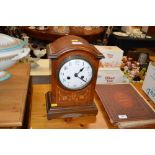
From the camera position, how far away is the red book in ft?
2.60

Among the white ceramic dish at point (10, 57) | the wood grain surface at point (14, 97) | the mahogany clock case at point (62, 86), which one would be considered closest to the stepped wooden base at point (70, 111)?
the mahogany clock case at point (62, 86)

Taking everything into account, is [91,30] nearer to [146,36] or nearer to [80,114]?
[146,36]

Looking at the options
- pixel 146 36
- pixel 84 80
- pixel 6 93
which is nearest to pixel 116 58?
pixel 84 80

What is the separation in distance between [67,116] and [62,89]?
114 millimetres

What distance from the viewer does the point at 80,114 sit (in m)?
0.82

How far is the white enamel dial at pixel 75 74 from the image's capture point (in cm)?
75

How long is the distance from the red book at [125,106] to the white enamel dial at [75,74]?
0.17 m

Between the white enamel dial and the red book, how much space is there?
173mm

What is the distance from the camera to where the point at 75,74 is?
77cm

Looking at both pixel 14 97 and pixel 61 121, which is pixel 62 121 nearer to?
pixel 61 121

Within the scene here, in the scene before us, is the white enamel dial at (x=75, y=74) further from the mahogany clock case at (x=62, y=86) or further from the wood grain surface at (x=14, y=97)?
the wood grain surface at (x=14, y=97)

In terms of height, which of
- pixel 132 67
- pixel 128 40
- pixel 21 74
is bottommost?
pixel 128 40

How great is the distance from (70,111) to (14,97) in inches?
9.2
